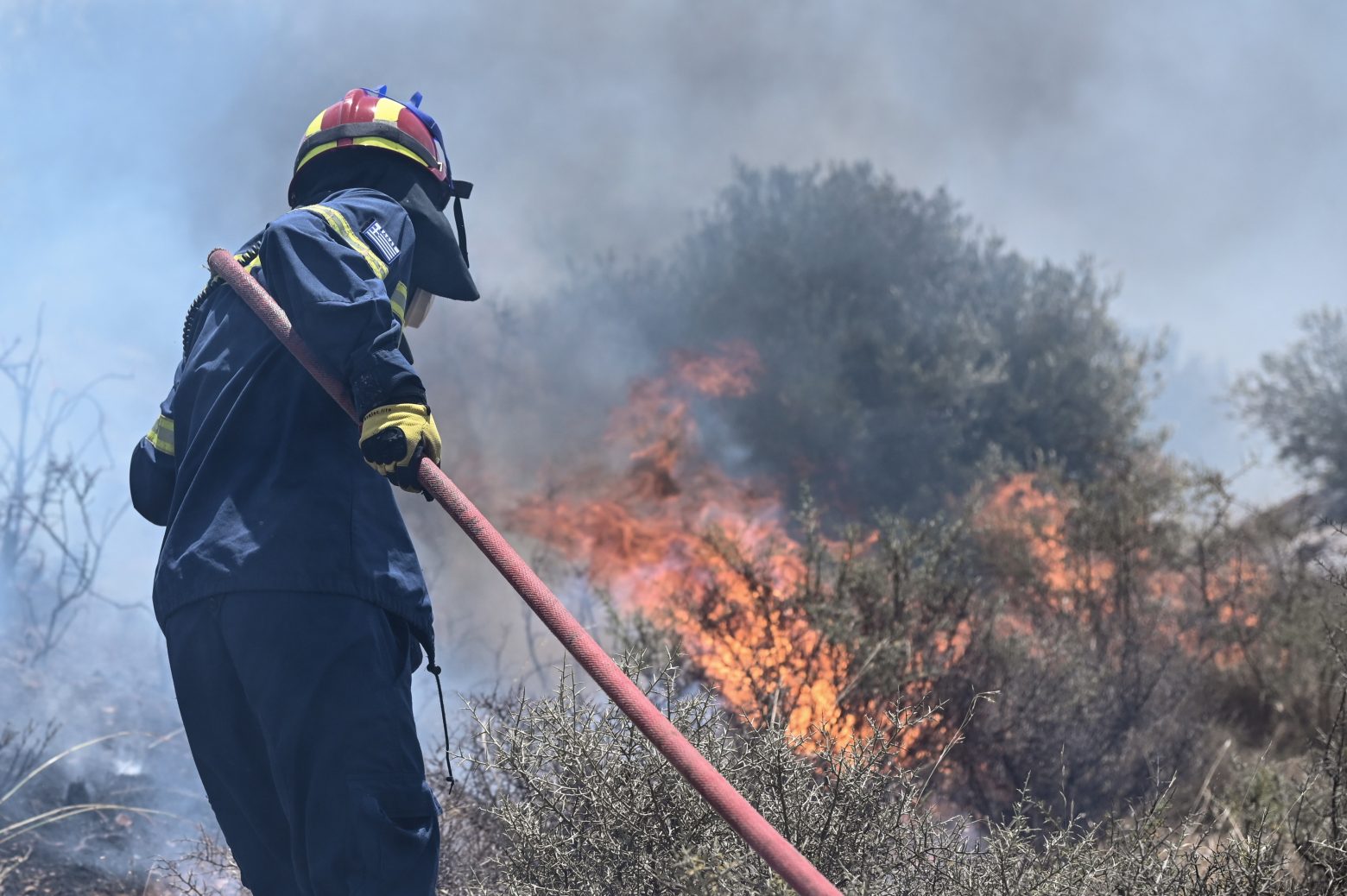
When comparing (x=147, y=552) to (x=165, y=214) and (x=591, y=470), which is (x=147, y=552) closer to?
(x=165, y=214)

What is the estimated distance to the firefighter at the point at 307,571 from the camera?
200 cm

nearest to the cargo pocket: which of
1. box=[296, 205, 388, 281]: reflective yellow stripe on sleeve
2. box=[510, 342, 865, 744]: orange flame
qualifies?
box=[510, 342, 865, 744]: orange flame

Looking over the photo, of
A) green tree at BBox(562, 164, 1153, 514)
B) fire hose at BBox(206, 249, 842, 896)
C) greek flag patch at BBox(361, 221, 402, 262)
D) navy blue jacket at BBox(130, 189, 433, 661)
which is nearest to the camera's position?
fire hose at BBox(206, 249, 842, 896)

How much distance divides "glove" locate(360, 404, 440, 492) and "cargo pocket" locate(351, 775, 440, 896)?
543 mm

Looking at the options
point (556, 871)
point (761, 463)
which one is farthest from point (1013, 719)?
point (761, 463)

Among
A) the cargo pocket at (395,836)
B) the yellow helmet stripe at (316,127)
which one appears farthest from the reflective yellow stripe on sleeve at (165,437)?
the cargo pocket at (395,836)

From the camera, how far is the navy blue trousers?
197 cm

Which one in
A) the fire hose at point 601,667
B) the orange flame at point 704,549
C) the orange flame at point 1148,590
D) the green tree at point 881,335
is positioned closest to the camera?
the fire hose at point 601,667

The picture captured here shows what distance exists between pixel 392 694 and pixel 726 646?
2812mm

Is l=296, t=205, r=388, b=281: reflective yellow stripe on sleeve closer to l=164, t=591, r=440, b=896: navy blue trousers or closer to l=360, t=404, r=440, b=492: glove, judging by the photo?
l=360, t=404, r=440, b=492: glove

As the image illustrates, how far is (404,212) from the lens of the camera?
2.44 metres

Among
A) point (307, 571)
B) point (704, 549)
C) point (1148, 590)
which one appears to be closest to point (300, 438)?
point (307, 571)

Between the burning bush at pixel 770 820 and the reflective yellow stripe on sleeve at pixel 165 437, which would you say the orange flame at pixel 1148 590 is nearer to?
the burning bush at pixel 770 820

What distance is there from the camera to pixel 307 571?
205cm
